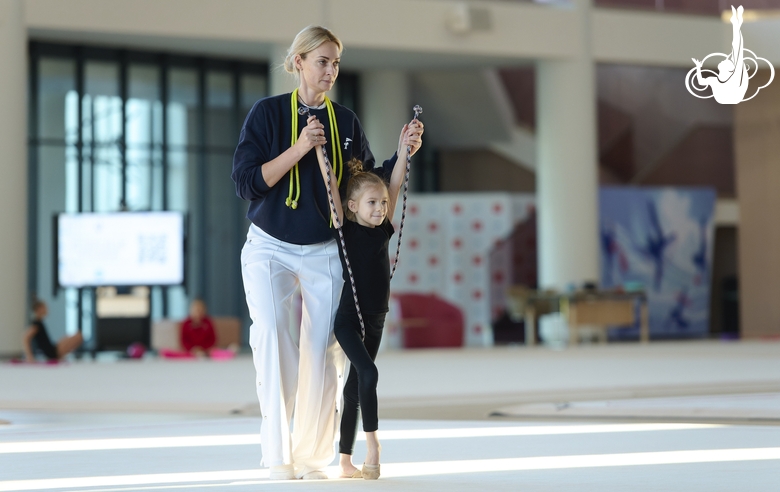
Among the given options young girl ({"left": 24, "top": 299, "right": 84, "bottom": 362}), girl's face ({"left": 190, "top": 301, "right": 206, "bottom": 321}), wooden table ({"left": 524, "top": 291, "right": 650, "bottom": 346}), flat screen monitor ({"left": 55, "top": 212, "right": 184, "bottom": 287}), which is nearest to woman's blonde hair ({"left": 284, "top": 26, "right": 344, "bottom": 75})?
girl's face ({"left": 190, "top": 301, "right": 206, "bottom": 321})

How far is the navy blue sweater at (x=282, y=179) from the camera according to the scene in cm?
318

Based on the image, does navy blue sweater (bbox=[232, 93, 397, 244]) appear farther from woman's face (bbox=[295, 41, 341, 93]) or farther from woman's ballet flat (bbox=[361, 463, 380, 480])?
woman's ballet flat (bbox=[361, 463, 380, 480])

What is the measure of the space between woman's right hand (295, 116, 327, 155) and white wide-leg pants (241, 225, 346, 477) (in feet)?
1.05

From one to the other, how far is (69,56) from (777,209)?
10.9 m

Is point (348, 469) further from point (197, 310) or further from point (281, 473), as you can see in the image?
point (197, 310)

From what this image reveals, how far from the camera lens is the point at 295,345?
321 centimetres

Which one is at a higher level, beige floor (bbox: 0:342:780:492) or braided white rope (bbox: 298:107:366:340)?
braided white rope (bbox: 298:107:366:340)

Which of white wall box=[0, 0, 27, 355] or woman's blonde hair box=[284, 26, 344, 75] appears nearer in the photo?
woman's blonde hair box=[284, 26, 344, 75]

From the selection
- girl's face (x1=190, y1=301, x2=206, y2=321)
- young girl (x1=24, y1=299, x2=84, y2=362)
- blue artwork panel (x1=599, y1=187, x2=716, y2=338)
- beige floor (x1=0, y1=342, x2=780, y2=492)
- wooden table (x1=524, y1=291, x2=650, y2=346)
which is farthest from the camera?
blue artwork panel (x1=599, y1=187, x2=716, y2=338)

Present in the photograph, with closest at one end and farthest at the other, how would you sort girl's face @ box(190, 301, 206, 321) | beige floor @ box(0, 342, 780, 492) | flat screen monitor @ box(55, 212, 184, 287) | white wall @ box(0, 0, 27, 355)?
1. beige floor @ box(0, 342, 780, 492)
2. girl's face @ box(190, 301, 206, 321)
3. white wall @ box(0, 0, 27, 355)
4. flat screen monitor @ box(55, 212, 184, 287)

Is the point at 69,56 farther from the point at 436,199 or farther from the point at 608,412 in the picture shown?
the point at 608,412

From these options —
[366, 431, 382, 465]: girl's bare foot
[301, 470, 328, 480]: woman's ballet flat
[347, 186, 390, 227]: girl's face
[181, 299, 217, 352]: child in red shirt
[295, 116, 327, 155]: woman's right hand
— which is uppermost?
[295, 116, 327, 155]: woman's right hand

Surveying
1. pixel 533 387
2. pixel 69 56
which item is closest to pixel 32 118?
pixel 69 56

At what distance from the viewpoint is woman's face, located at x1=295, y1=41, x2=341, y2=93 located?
3146 mm
